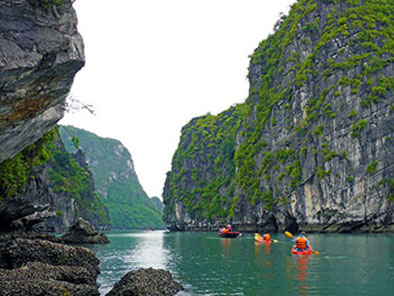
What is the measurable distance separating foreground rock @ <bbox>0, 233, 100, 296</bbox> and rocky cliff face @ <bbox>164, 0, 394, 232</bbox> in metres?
47.6

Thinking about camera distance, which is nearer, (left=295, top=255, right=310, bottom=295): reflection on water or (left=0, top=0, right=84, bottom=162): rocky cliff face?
(left=0, top=0, right=84, bottom=162): rocky cliff face

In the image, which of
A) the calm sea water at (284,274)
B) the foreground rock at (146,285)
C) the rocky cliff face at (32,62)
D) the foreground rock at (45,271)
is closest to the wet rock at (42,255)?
the foreground rock at (45,271)

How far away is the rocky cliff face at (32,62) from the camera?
11.1 meters

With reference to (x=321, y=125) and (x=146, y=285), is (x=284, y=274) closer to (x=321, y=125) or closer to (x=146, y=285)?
(x=146, y=285)

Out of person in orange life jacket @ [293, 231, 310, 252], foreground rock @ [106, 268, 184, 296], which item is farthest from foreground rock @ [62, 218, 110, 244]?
foreground rock @ [106, 268, 184, 296]

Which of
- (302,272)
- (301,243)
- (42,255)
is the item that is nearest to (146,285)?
(42,255)

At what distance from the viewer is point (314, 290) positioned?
48.6ft

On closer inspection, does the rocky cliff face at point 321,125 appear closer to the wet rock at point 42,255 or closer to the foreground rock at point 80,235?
the foreground rock at point 80,235

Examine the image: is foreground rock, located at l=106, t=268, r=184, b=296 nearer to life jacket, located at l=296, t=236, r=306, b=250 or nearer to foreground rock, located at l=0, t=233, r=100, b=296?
foreground rock, located at l=0, t=233, r=100, b=296

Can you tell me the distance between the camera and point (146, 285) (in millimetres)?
14492

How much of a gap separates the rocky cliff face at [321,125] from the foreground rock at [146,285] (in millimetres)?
46343

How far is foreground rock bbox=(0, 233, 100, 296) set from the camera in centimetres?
1267

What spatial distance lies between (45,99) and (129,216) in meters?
188

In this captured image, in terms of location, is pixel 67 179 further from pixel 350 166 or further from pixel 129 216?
pixel 129 216
